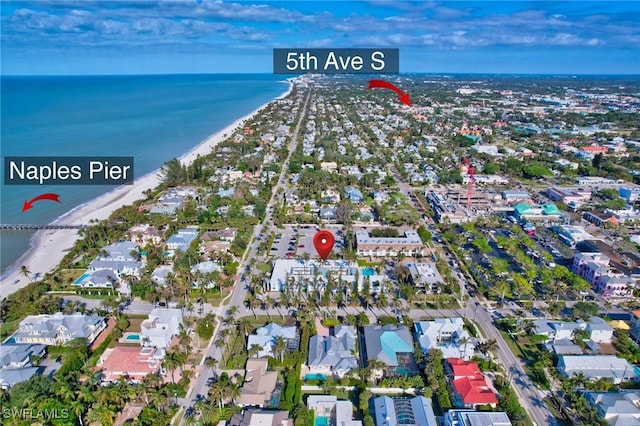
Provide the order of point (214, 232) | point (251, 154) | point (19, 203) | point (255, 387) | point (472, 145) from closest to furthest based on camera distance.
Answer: point (255, 387) → point (214, 232) → point (19, 203) → point (251, 154) → point (472, 145)

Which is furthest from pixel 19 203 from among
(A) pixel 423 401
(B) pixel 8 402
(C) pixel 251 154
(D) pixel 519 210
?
(D) pixel 519 210

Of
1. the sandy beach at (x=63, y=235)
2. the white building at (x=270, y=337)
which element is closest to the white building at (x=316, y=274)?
the white building at (x=270, y=337)

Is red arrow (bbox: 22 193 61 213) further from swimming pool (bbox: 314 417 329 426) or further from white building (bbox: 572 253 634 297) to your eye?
white building (bbox: 572 253 634 297)

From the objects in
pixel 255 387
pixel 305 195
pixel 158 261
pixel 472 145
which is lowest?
pixel 255 387

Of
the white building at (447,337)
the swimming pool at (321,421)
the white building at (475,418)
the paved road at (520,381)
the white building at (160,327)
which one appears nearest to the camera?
the white building at (475,418)

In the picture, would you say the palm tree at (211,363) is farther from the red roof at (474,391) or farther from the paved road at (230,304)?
the red roof at (474,391)

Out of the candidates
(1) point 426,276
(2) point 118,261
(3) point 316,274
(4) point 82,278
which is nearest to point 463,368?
(1) point 426,276

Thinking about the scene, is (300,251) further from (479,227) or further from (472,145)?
(472,145)

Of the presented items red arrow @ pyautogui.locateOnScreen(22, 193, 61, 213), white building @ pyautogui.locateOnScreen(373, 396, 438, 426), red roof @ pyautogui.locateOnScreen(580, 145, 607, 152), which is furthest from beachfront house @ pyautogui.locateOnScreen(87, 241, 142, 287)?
red roof @ pyautogui.locateOnScreen(580, 145, 607, 152)
